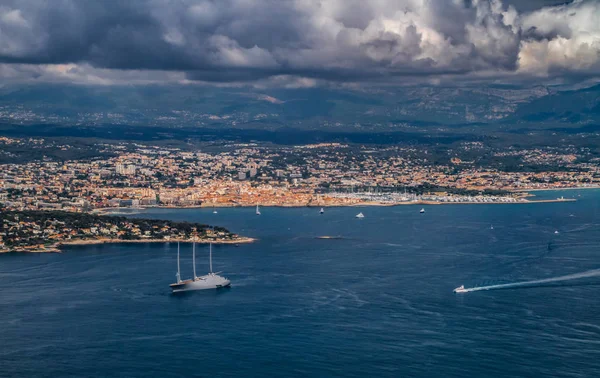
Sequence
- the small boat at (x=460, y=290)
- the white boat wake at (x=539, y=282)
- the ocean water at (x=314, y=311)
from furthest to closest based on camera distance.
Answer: the white boat wake at (x=539, y=282) < the small boat at (x=460, y=290) < the ocean water at (x=314, y=311)

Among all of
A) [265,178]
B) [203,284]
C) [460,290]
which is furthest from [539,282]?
[265,178]

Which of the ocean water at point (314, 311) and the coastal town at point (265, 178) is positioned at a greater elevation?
the coastal town at point (265, 178)

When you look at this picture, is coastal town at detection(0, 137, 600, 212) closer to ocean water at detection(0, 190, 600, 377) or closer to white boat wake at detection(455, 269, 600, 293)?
ocean water at detection(0, 190, 600, 377)

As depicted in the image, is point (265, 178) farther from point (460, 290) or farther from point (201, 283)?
point (460, 290)

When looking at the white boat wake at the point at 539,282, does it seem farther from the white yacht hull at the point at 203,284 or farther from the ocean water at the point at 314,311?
the white yacht hull at the point at 203,284

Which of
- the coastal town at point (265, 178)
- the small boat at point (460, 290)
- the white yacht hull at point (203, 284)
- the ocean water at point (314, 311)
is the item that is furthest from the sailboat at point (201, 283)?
the coastal town at point (265, 178)

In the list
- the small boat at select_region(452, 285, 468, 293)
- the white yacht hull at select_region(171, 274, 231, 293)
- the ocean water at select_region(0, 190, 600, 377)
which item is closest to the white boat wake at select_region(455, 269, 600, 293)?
the small boat at select_region(452, 285, 468, 293)

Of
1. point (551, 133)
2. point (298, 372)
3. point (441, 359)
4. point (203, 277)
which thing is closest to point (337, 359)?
point (298, 372)

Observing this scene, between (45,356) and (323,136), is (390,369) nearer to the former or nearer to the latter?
(45,356)
